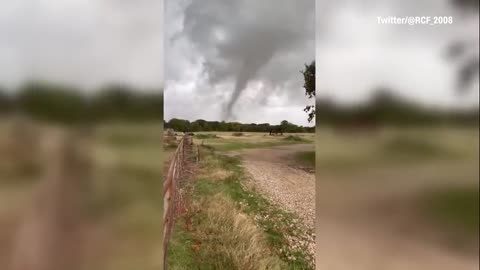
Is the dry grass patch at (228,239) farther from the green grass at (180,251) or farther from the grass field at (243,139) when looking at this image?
the grass field at (243,139)

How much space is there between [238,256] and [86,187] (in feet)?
2.94

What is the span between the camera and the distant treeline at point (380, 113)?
80.0 inches

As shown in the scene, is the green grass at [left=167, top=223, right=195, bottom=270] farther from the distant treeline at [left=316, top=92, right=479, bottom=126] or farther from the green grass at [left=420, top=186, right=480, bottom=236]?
the green grass at [left=420, top=186, right=480, bottom=236]

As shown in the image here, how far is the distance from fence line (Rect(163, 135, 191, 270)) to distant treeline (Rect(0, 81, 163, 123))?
228 millimetres

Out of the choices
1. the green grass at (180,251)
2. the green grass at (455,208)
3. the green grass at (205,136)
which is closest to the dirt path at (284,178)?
the green grass at (205,136)

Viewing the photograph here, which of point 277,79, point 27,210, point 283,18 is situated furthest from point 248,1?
point 27,210

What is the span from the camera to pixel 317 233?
2.10 metres

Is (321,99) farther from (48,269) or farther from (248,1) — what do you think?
(48,269)

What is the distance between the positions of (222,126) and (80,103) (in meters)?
0.76

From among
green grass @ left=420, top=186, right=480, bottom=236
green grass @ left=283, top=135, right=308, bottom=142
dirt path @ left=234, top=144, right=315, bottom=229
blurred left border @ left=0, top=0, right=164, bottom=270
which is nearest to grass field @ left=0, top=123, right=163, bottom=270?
blurred left border @ left=0, top=0, right=164, bottom=270

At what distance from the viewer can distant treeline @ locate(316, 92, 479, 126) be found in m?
2.03

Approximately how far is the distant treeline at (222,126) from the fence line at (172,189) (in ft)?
0.22

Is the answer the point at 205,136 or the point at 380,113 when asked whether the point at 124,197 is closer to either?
the point at 205,136

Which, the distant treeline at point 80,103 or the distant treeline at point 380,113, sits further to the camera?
the distant treeline at point 380,113
